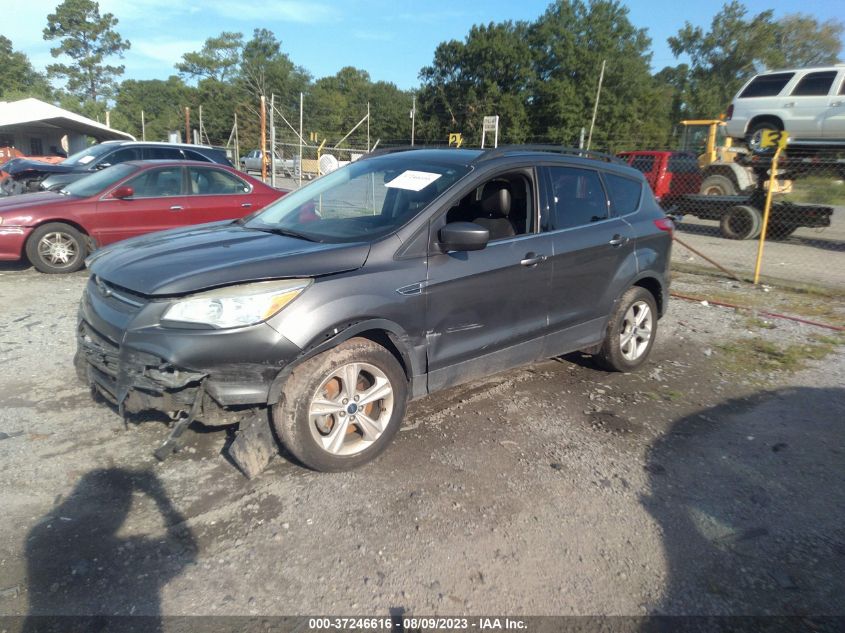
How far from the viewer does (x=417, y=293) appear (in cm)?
344

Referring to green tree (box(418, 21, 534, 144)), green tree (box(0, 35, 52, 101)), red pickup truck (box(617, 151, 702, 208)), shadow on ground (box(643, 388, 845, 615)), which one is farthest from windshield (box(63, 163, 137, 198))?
green tree (box(0, 35, 52, 101))

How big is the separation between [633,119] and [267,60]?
58820 mm

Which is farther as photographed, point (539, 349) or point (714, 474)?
point (539, 349)

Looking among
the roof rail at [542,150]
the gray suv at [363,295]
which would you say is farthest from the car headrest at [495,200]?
the roof rail at [542,150]

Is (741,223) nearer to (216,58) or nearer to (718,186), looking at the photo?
(718,186)

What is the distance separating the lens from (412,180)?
13.0 feet

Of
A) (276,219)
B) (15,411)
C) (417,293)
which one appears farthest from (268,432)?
(15,411)

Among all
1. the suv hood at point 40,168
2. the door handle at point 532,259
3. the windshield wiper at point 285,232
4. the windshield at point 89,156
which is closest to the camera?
the windshield wiper at point 285,232

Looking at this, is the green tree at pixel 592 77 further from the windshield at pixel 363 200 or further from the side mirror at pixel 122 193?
the windshield at pixel 363 200

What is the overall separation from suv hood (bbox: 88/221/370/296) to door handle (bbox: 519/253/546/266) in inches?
47.3

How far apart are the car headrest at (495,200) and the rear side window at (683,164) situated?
15573 millimetres

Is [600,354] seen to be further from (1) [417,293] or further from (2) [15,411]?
(2) [15,411]

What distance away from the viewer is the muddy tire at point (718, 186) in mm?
15383

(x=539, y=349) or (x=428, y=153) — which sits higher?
(x=428, y=153)
